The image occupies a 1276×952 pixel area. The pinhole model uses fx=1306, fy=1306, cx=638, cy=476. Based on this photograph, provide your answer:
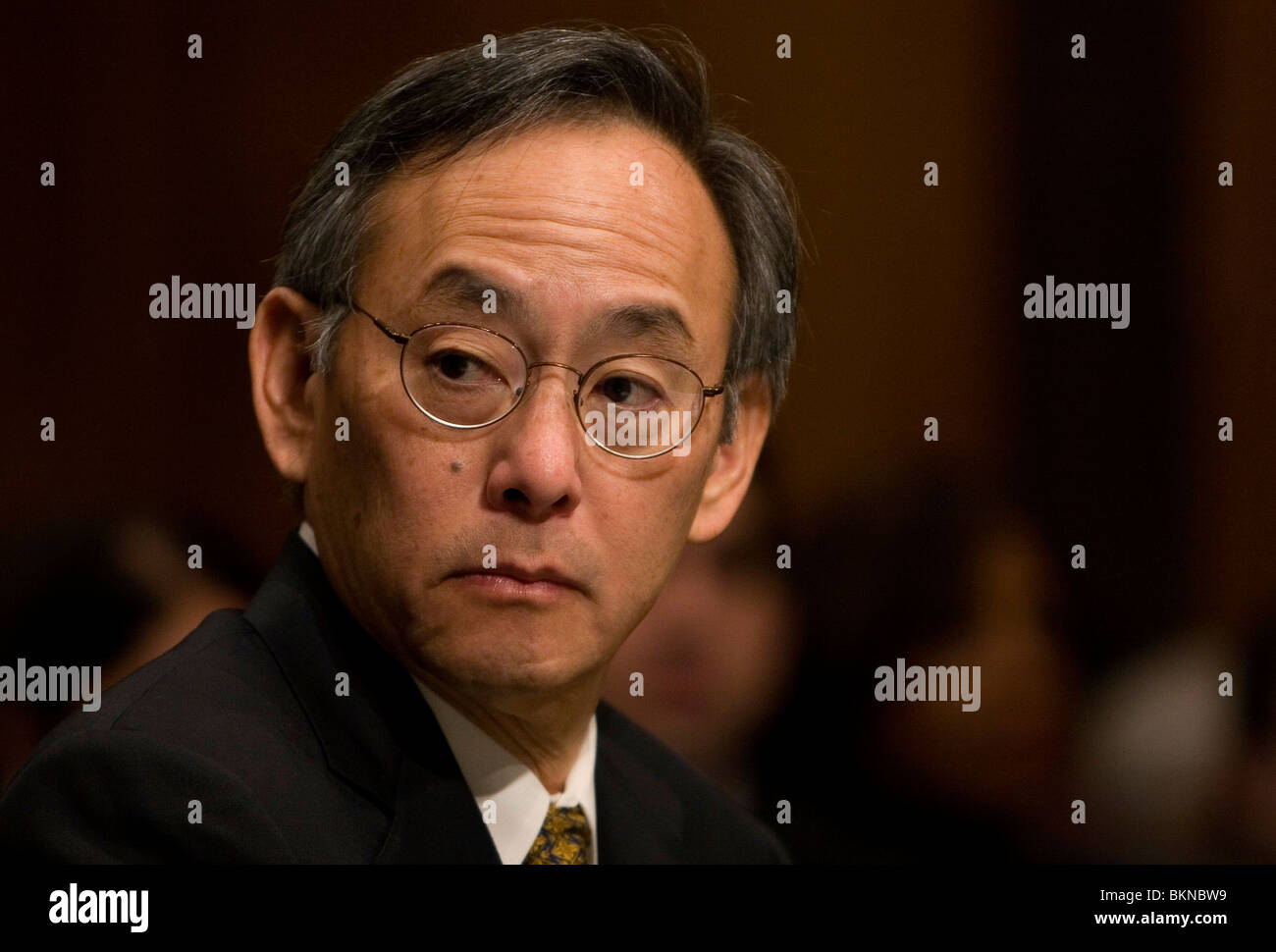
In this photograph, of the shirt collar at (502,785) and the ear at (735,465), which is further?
the ear at (735,465)

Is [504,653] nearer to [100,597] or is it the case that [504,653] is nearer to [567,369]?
[567,369]

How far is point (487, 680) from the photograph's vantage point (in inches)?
67.0

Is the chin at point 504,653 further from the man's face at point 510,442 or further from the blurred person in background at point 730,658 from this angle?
the blurred person in background at point 730,658

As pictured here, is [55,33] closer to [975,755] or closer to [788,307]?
[788,307]

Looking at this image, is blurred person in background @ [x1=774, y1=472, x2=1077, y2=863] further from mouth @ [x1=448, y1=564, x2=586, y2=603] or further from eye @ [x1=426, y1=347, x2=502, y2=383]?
eye @ [x1=426, y1=347, x2=502, y2=383]

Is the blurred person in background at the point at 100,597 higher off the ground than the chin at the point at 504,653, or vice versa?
the blurred person in background at the point at 100,597

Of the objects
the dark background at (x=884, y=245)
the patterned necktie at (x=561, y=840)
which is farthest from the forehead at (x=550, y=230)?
the patterned necktie at (x=561, y=840)

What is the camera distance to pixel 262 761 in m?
1.58

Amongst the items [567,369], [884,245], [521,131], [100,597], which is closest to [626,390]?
[567,369]

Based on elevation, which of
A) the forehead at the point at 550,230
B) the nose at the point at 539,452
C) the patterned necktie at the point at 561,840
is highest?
the forehead at the point at 550,230

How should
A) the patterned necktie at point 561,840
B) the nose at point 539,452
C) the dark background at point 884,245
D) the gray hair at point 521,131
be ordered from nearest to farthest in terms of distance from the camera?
the nose at point 539,452
the gray hair at point 521,131
the patterned necktie at point 561,840
the dark background at point 884,245

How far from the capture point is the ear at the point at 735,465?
1.92m
